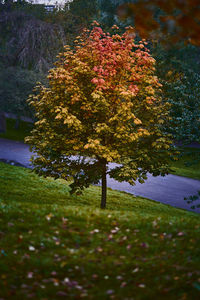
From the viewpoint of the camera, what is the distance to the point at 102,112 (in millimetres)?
8281

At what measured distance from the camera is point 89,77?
329 inches

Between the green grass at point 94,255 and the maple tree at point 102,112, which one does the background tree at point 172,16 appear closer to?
the maple tree at point 102,112

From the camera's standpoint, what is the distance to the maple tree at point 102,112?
26.4 ft

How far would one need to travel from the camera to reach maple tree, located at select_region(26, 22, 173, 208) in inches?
317

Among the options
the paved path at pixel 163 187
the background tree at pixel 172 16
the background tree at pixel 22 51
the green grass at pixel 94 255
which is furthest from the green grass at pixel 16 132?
the background tree at pixel 172 16

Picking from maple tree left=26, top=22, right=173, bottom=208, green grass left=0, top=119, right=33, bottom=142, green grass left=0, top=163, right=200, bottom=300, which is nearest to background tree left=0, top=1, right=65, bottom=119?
green grass left=0, top=119, right=33, bottom=142

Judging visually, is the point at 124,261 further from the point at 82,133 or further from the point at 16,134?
the point at 16,134

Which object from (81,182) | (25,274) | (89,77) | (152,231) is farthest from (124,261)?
(89,77)

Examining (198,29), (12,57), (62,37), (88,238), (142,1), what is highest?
(62,37)

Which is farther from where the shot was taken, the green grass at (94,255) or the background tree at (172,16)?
the green grass at (94,255)

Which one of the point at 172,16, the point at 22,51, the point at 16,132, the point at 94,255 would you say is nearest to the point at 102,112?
the point at 172,16

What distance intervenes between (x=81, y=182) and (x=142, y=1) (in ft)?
19.5

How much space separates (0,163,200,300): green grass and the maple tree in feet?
7.96

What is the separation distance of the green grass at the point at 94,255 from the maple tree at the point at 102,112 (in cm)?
243
